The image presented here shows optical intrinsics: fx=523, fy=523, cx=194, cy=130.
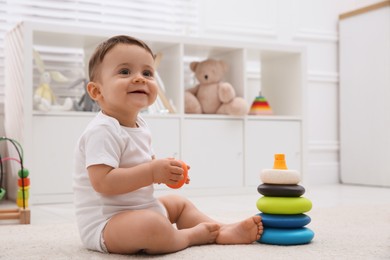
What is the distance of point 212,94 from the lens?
2457 mm

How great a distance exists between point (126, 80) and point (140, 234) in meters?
0.30

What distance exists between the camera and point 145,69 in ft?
3.51

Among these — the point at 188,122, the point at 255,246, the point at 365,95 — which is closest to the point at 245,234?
the point at 255,246

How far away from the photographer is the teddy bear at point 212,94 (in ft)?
7.86

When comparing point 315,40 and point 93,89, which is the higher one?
point 315,40

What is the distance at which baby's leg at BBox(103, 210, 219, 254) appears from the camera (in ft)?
3.19

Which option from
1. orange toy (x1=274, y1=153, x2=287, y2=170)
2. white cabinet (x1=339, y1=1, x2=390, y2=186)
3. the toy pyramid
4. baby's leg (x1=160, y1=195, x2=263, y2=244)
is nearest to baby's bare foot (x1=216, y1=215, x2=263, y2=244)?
baby's leg (x1=160, y1=195, x2=263, y2=244)

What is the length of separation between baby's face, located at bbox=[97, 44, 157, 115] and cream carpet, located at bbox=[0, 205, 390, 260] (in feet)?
0.99

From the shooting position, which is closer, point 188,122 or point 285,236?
point 285,236

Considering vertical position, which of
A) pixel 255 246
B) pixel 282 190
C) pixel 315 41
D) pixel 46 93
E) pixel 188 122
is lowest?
pixel 255 246

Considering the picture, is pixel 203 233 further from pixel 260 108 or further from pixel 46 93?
pixel 260 108

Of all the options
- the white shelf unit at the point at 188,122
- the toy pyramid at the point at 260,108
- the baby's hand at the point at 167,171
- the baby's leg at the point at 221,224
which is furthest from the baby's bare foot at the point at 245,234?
the toy pyramid at the point at 260,108

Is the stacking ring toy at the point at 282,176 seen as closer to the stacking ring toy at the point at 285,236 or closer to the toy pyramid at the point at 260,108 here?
the stacking ring toy at the point at 285,236

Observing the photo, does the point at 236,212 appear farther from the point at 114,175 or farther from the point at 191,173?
the point at 114,175
